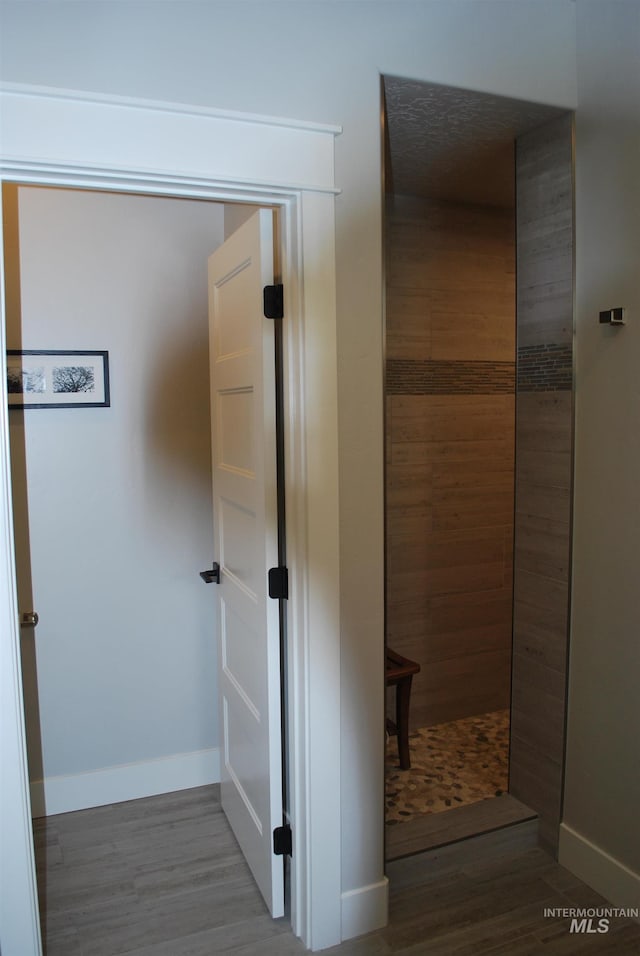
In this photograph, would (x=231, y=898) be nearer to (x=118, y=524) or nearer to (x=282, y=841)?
(x=282, y=841)

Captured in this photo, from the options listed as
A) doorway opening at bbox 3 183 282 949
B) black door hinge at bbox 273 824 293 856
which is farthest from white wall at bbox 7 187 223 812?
black door hinge at bbox 273 824 293 856

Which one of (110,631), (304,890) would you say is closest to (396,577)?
(110,631)

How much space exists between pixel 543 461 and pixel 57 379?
1.81m

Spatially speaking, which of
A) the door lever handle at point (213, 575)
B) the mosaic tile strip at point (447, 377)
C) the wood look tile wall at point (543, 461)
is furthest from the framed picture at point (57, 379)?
the wood look tile wall at point (543, 461)

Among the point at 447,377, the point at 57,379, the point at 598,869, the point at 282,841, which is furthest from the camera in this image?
the point at 447,377

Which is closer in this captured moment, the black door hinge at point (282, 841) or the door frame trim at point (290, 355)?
the door frame trim at point (290, 355)

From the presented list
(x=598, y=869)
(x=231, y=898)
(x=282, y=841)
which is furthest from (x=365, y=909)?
(x=598, y=869)

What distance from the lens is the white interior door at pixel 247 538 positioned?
215cm

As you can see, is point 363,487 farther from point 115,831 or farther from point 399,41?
point 115,831

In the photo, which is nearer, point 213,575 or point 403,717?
point 213,575

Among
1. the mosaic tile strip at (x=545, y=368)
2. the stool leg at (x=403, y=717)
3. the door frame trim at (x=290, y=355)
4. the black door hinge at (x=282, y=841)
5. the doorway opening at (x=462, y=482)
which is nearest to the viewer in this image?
the door frame trim at (x=290, y=355)

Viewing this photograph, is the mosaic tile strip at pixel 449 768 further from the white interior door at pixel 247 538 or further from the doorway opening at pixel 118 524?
the doorway opening at pixel 118 524

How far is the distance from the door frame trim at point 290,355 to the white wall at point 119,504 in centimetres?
104

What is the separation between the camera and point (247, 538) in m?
2.38
